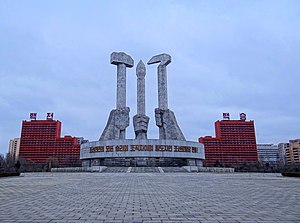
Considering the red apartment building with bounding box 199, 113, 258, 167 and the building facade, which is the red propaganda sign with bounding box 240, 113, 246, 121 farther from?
the building facade

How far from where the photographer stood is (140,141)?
1459 inches

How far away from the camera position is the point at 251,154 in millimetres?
98438

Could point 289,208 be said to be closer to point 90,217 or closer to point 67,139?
point 90,217

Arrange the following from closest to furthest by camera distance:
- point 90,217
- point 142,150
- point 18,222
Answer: point 18,222 → point 90,217 → point 142,150

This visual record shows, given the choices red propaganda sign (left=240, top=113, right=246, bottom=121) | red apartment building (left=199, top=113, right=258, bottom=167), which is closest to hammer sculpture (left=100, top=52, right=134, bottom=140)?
red apartment building (left=199, top=113, right=258, bottom=167)

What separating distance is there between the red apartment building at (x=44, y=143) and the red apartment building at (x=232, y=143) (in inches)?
2150

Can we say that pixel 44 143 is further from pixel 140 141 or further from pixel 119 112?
pixel 140 141

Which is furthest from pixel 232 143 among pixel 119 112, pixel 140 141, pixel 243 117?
pixel 140 141

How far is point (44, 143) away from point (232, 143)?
77.8 metres

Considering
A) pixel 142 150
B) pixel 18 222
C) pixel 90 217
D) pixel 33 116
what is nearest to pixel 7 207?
pixel 18 222

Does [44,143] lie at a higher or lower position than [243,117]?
lower

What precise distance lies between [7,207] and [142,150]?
31.5 m

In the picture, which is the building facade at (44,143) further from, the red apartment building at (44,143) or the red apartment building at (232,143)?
the red apartment building at (232,143)

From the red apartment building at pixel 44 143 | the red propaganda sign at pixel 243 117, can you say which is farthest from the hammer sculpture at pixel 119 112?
the red propaganda sign at pixel 243 117
